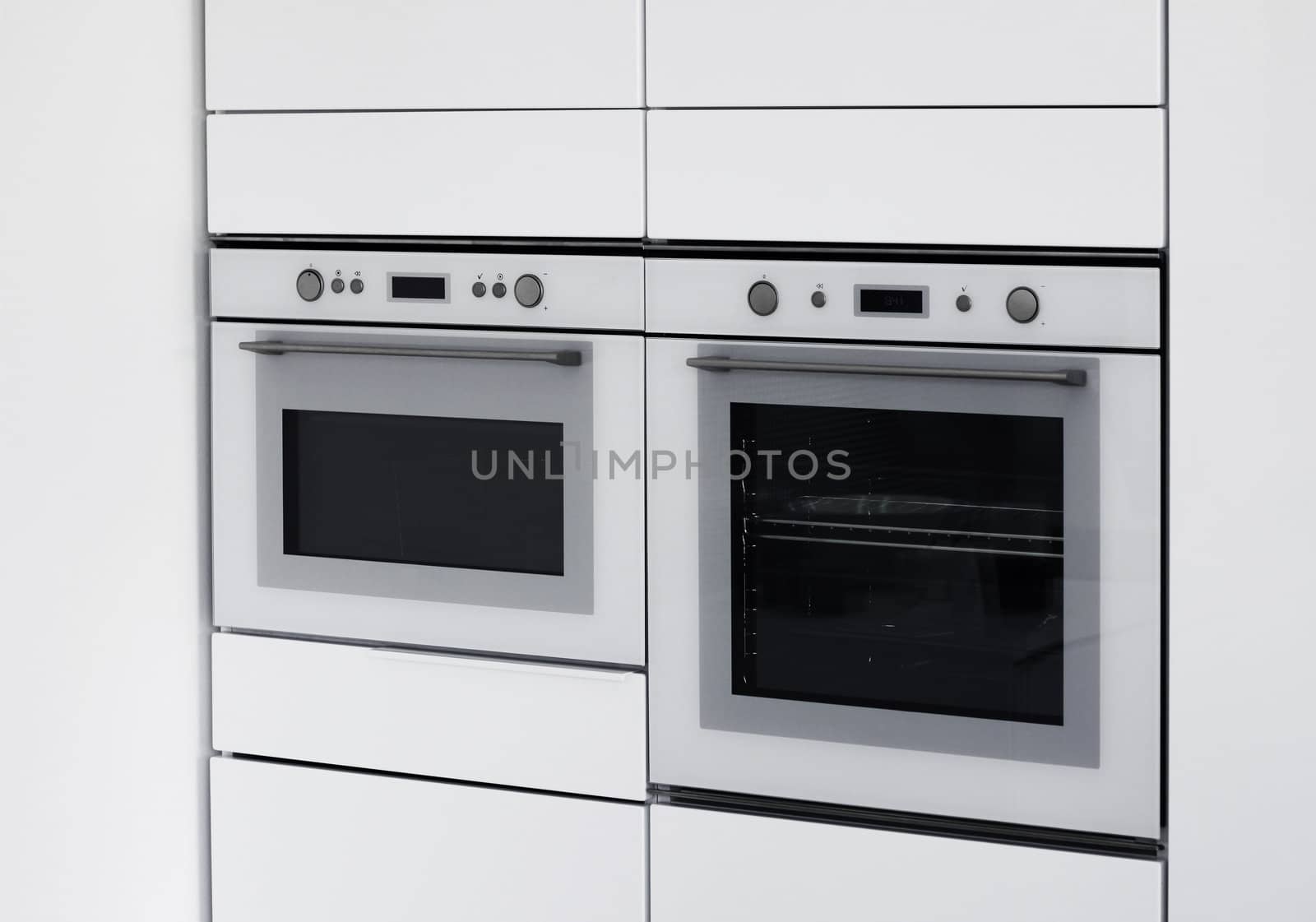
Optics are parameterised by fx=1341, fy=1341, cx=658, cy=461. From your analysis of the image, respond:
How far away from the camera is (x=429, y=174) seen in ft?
5.70

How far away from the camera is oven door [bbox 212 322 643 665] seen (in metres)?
1.71

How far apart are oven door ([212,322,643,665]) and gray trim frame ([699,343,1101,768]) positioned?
4.0 inches

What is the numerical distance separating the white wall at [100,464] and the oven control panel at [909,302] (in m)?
0.67

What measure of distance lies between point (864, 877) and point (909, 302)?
685 mm

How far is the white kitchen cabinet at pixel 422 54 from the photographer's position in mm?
1659

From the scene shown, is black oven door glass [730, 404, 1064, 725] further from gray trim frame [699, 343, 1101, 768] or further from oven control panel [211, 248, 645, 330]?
oven control panel [211, 248, 645, 330]

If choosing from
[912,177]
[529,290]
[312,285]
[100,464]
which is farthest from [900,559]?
[100,464]

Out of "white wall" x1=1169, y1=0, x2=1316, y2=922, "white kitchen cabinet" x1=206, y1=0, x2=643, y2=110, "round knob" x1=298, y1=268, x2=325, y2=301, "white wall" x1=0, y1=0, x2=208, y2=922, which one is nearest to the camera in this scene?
"white wall" x1=1169, y1=0, x2=1316, y2=922

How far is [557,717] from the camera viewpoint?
1.74 metres

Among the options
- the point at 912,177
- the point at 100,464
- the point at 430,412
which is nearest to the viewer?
the point at 912,177

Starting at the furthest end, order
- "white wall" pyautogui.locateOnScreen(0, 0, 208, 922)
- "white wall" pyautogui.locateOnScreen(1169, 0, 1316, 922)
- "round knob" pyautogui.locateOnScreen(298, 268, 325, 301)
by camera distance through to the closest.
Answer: "round knob" pyautogui.locateOnScreen(298, 268, 325, 301) < "white wall" pyautogui.locateOnScreen(0, 0, 208, 922) < "white wall" pyautogui.locateOnScreen(1169, 0, 1316, 922)

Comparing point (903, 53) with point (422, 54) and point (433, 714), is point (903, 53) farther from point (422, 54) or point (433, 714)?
point (433, 714)

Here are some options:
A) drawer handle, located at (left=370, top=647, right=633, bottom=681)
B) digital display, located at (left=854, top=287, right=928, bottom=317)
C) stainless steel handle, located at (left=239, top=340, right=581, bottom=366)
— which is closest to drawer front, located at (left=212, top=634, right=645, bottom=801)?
drawer handle, located at (left=370, top=647, right=633, bottom=681)

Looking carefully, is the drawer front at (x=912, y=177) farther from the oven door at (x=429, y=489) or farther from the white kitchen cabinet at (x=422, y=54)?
the oven door at (x=429, y=489)
